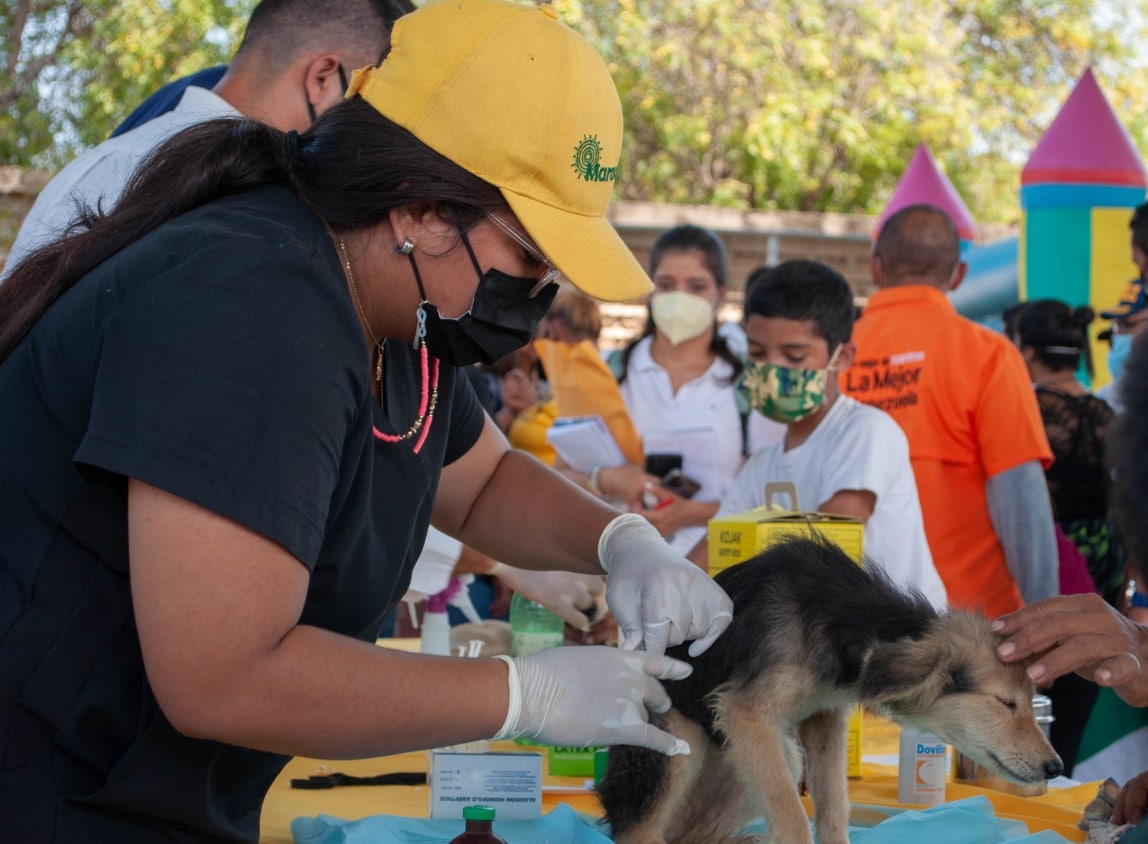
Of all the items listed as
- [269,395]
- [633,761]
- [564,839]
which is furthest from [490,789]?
[269,395]

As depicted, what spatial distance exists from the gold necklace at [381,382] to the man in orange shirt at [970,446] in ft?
8.95

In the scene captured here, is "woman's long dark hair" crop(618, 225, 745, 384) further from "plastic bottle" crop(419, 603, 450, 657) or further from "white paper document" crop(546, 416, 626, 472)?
"plastic bottle" crop(419, 603, 450, 657)

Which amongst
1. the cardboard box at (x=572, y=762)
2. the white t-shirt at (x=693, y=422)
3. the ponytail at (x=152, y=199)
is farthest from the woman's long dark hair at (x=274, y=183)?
the white t-shirt at (x=693, y=422)

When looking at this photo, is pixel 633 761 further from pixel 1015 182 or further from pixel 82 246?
pixel 1015 182

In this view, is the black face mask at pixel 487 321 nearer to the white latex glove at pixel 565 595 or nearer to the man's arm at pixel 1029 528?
the white latex glove at pixel 565 595

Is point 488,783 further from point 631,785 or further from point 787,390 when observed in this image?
point 787,390

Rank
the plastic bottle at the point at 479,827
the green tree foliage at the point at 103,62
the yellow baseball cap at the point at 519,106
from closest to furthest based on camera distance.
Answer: the yellow baseball cap at the point at 519,106
the plastic bottle at the point at 479,827
the green tree foliage at the point at 103,62

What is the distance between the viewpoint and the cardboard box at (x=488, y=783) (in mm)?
2326

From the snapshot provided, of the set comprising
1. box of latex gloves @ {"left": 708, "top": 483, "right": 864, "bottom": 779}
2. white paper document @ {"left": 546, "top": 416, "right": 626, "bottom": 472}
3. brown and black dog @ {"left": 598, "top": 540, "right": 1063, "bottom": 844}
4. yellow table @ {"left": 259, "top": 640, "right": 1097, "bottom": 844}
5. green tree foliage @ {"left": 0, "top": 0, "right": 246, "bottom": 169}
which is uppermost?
green tree foliage @ {"left": 0, "top": 0, "right": 246, "bottom": 169}

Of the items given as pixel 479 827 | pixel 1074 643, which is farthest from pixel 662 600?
pixel 1074 643

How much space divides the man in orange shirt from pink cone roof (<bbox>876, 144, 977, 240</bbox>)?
4912 millimetres

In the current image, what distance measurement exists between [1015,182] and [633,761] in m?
18.5

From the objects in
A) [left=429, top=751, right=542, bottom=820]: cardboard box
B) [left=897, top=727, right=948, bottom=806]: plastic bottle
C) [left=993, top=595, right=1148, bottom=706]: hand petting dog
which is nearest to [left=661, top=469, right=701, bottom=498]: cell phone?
[left=897, top=727, right=948, bottom=806]: plastic bottle

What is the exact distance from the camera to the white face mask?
4793mm
